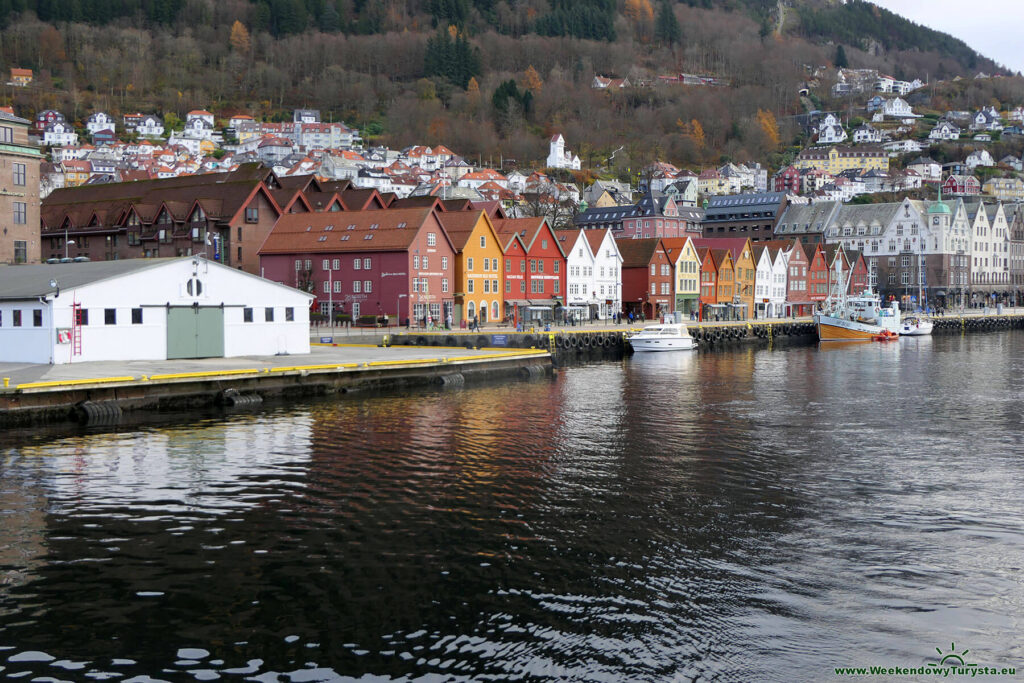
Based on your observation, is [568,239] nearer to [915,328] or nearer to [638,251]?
[638,251]

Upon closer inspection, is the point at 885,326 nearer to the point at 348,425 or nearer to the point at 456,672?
the point at 348,425

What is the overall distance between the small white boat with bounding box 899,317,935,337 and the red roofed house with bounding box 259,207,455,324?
5533cm

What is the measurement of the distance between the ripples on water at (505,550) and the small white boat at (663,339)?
127 feet

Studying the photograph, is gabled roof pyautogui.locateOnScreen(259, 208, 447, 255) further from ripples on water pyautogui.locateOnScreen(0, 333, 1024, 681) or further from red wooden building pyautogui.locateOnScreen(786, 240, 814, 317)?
red wooden building pyautogui.locateOnScreen(786, 240, 814, 317)

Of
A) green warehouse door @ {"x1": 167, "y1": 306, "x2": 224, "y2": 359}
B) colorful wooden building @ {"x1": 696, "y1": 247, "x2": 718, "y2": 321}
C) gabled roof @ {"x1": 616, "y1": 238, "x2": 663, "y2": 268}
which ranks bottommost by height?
green warehouse door @ {"x1": 167, "y1": 306, "x2": 224, "y2": 359}

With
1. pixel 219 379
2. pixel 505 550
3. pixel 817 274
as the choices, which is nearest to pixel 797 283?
pixel 817 274

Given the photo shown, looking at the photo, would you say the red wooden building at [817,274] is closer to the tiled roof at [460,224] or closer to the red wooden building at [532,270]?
the red wooden building at [532,270]

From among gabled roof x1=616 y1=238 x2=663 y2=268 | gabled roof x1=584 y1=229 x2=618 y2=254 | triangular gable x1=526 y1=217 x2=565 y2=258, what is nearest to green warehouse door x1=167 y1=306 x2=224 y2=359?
triangular gable x1=526 y1=217 x2=565 y2=258

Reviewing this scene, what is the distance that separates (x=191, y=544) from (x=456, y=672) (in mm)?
8274

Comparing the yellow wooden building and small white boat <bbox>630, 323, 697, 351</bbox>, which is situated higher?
the yellow wooden building

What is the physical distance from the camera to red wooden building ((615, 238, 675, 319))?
102 metres

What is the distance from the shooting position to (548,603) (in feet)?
53.0

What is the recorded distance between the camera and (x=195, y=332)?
152 ft

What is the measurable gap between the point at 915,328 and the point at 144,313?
87762mm
